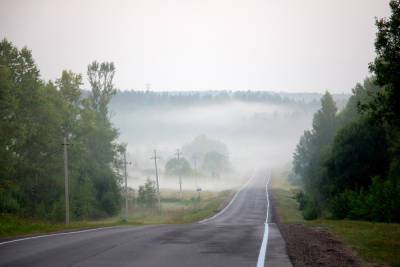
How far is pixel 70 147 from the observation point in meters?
53.6

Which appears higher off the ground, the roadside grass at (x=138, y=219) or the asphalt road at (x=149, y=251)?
the asphalt road at (x=149, y=251)

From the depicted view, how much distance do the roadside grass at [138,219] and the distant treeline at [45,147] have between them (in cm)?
411

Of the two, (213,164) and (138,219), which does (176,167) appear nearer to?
(213,164)

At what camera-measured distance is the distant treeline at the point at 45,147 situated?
4249 cm

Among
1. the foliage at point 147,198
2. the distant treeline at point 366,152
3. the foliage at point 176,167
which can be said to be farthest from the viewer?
the foliage at point 176,167

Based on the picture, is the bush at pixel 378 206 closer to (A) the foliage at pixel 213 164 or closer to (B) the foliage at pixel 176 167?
(B) the foliage at pixel 176 167

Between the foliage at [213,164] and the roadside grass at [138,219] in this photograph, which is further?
the foliage at [213,164]

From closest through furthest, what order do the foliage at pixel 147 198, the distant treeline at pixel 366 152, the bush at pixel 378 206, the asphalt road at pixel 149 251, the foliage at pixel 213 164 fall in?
the asphalt road at pixel 149 251 → the distant treeline at pixel 366 152 → the bush at pixel 378 206 → the foliage at pixel 147 198 → the foliage at pixel 213 164

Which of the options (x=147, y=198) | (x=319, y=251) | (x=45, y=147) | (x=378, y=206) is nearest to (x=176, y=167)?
(x=147, y=198)

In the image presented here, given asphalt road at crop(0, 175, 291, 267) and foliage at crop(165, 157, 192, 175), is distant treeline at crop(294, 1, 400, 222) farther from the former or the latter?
foliage at crop(165, 157, 192, 175)

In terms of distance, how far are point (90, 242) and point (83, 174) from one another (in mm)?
48076

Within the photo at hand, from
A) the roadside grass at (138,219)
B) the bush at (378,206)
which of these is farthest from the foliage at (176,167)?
the bush at (378,206)

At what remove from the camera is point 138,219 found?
60.6 m

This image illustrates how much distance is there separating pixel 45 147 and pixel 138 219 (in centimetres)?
1625
